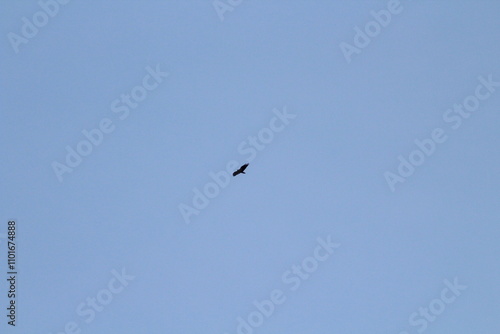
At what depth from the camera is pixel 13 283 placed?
69750mm

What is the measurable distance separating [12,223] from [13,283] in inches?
146

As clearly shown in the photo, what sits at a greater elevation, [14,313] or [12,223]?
[12,223]

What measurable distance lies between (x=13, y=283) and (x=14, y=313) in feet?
6.24

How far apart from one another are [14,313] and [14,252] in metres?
3.71

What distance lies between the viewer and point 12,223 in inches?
2778

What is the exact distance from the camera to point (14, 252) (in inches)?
2746

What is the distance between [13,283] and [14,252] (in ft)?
6.21

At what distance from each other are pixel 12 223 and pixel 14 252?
1933mm

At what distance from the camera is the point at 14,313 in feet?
226
